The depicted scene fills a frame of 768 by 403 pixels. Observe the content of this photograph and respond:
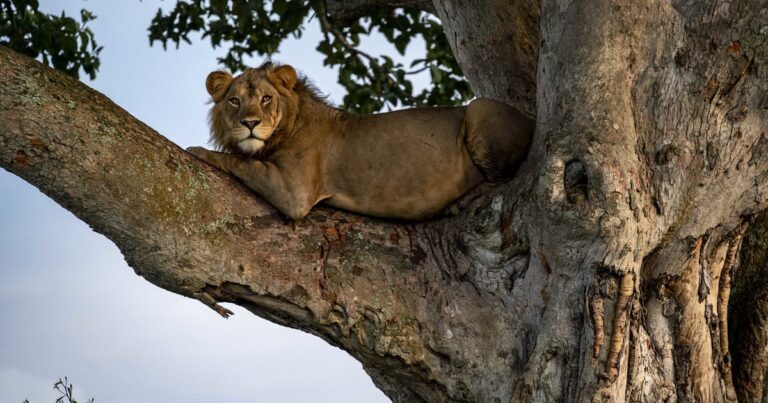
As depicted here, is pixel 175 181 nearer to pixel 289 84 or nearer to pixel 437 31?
pixel 289 84

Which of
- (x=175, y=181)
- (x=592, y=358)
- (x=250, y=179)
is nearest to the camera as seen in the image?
(x=592, y=358)

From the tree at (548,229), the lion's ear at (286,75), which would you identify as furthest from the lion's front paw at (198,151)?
the lion's ear at (286,75)

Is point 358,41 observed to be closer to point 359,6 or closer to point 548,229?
point 359,6

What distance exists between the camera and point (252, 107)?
591 centimetres

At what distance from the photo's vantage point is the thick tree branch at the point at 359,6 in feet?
28.0

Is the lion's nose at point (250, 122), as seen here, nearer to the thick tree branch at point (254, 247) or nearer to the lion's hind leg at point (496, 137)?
the thick tree branch at point (254, 247)

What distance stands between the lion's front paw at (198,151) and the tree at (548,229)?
408mm

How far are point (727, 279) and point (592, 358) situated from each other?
1.11 meters

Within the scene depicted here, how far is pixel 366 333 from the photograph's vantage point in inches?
206

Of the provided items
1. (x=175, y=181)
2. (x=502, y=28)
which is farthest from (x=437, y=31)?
(x=175, y=181)

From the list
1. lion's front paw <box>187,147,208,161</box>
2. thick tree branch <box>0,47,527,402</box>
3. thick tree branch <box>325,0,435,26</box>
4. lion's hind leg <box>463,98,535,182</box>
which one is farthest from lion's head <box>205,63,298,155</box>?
thick tree branch <box>325,0,435,26</box>

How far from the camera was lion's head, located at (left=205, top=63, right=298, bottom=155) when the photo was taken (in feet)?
19.3

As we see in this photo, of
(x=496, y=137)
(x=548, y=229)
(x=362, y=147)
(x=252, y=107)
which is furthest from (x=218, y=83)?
(x=548, y=229)

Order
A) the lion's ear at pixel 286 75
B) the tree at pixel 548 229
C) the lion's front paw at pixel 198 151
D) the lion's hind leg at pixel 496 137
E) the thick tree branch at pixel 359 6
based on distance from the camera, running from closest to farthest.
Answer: the tree at pixel 548 229 → the lion's front paw at pixel 198 151 → the lion's hind leg at pixel 496 137 → the lion's ear at pixel 286 75 → the thick tree branch at pixel 359 6
